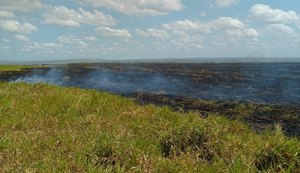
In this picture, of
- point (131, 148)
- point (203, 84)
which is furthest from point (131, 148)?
point (203, 84)

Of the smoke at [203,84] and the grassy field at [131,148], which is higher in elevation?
the grassy field at [131,148]

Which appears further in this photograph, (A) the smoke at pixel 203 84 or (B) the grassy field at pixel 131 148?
(A) the smoke at pixel 203 84

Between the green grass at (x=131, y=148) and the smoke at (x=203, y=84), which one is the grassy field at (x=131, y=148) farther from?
the smoke at (x=203, y=84)

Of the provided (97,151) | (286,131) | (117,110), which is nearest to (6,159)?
(97,151)

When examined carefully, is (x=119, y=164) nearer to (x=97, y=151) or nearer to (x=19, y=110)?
(x=97, y=151)

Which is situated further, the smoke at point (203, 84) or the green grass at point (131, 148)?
the smoke at point (203, 84)

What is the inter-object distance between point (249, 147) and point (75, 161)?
5187 millimetres

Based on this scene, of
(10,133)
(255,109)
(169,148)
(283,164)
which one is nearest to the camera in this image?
(283,164)

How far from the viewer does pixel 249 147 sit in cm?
1157

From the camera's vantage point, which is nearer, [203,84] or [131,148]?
[131,148]

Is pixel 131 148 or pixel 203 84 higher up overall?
pixel 131 148

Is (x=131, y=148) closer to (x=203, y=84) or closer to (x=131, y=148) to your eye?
(x=131, y=148)

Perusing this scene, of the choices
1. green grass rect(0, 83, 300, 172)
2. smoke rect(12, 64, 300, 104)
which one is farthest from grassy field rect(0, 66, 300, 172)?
smoke rect(12, 64, 300, 104)

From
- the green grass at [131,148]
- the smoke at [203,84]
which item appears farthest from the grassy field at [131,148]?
the smoke at [203,84]
